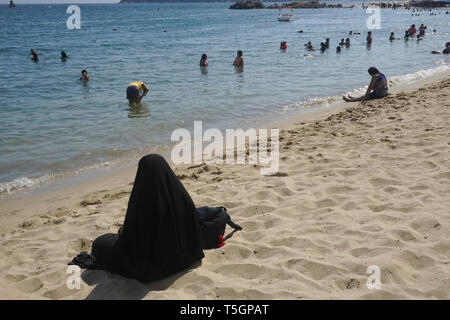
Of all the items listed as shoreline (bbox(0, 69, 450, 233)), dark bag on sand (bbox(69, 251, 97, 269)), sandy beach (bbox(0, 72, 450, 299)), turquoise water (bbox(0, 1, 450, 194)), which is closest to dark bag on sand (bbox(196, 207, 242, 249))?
sandy beach (bbox(0, 72, 450, 299))

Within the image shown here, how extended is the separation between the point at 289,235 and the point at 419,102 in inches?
281

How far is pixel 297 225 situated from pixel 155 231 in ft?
5.62

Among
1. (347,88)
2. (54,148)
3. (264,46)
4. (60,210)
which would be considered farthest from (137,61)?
(60,210)

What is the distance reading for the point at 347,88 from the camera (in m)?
14.5

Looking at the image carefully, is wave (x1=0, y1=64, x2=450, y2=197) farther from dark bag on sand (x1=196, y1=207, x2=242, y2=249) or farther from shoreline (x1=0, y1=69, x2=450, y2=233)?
dark bag on sand (x1=196, y1=207, x2=242, y2=249)

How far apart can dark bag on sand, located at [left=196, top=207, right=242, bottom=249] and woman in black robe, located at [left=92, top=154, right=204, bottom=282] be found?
1.04 ft

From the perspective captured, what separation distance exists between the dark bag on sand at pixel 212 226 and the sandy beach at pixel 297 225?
0.32ft

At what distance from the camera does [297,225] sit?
14.3ft

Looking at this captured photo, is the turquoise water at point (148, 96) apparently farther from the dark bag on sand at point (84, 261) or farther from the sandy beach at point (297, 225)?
the dark bag on sand at point (84, 261)

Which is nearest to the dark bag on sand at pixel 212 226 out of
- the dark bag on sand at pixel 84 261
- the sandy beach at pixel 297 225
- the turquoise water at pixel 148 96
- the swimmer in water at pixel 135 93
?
the sandy beach at pixel 297 225

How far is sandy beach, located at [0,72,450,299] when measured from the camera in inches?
132

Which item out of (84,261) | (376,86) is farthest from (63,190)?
(376,86)

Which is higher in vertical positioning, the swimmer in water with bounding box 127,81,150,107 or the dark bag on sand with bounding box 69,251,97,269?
the swimmer in water with bounding box 127,81,150,107

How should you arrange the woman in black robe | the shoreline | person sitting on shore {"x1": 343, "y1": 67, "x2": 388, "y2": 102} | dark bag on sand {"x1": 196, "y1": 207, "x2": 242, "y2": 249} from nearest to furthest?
the woman in black robe → dark bag on sand {"x1": 196, "y1": 207, "x2": 242, "y2": 249} → the shoreline → person sitting on shore {"x1": 343, "y1": 67, "x2": 388, "y2": 102}
